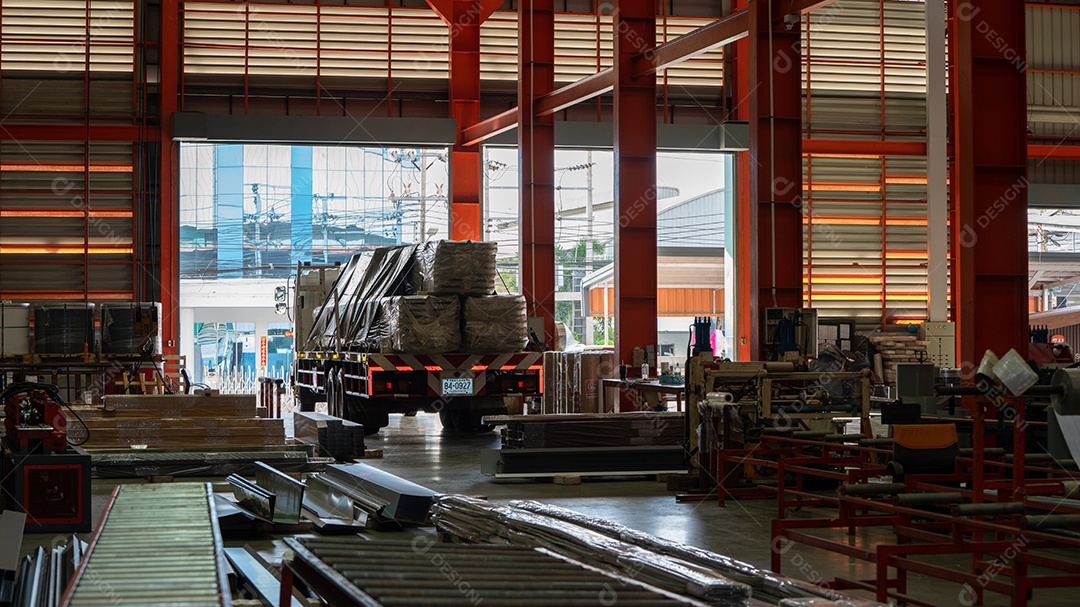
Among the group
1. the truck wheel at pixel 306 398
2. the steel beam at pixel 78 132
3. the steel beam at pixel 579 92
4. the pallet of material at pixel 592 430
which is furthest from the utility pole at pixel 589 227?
the pallet of material at pixel 592 430

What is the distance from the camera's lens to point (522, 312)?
14648 mm

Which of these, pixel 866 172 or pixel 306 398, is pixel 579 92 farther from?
pixel 866 172

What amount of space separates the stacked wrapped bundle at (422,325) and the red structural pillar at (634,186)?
310cm

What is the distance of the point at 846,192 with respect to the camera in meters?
24.5

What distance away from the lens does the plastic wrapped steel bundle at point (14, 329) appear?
18078mm

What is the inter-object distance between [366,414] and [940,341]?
8.32 metres

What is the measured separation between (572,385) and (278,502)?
9.02 meters

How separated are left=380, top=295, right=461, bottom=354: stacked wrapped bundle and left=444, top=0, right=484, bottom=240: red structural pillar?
9262 millimetres

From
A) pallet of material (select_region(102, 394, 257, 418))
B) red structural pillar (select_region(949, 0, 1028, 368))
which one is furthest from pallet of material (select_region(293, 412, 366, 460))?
red structural pillar (select_region(949, 0, 1028, 368))

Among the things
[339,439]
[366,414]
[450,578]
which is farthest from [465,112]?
[450,578]

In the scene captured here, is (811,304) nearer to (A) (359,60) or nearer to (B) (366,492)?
(A) (359,60)

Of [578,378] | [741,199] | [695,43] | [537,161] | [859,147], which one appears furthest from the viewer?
[741,199]

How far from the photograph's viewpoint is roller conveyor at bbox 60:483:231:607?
176 inches

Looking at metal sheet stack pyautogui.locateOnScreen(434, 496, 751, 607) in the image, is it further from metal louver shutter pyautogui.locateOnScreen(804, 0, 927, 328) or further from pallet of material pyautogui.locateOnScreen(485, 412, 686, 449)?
metal louver shutter pyautogui.locateOnScreen(804, 0, 927, 328)
